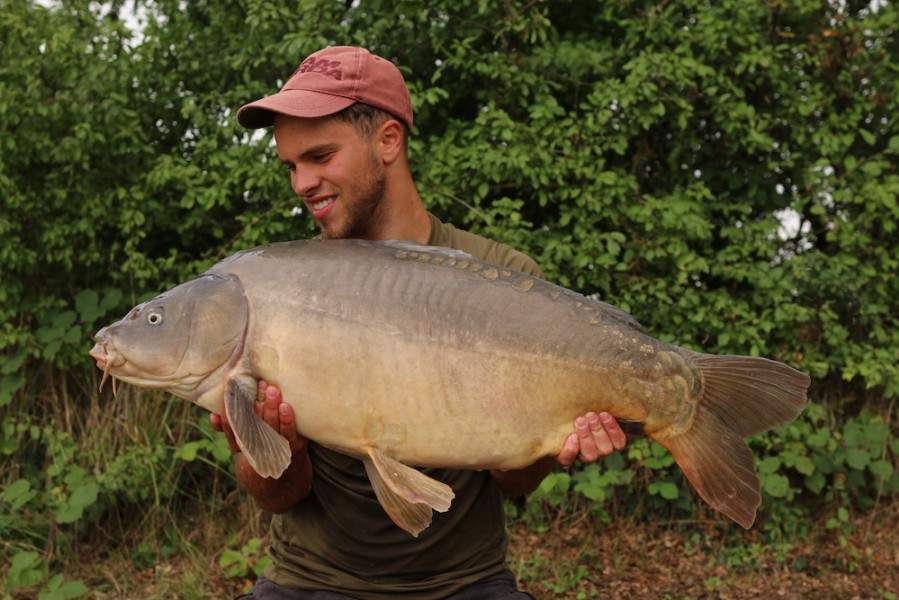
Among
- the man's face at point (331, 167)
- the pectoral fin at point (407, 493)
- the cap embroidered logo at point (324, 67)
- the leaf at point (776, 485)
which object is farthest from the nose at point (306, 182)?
the leaf at point (776, 485)

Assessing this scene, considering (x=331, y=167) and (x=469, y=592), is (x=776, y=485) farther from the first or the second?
(x=331, y=167)

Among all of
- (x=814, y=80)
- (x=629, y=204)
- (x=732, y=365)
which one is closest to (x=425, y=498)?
(x=732, y=365)

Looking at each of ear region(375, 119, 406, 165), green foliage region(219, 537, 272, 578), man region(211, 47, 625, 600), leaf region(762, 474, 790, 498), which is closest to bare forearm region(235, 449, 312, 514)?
man region(211, 47, 625, 600)

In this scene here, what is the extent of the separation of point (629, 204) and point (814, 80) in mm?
1210

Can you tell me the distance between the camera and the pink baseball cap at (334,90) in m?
2.27

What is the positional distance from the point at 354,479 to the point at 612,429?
26.9 inches

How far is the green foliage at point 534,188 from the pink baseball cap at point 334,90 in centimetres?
203

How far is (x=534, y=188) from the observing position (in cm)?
474

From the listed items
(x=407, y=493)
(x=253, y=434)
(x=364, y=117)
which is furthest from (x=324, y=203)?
(x=407, y=493)

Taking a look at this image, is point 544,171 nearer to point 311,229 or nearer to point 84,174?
point 311,229

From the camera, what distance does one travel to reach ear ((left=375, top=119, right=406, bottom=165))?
2.38 m

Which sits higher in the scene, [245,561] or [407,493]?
[407,493]

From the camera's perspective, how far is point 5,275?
15.4 ft

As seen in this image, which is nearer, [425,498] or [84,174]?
[425,498]
